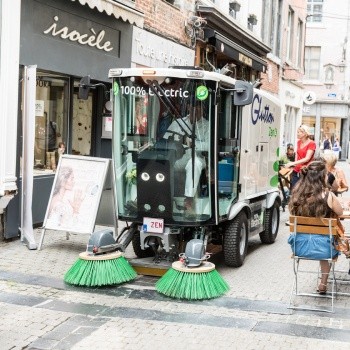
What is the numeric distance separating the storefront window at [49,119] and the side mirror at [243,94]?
3.81 meters

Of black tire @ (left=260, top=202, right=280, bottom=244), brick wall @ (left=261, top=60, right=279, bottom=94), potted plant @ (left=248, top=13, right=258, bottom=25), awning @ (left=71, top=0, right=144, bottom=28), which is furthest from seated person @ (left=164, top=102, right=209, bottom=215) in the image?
brick wall @ (left=261, top=60, right=279, bottom=94)

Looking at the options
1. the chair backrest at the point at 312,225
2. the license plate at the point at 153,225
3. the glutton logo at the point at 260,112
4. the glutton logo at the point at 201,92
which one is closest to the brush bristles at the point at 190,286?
the license plate at the point at 153,225

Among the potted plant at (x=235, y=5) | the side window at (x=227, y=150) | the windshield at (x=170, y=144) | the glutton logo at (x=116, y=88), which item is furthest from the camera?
the potted plant at (x=235, y=5)

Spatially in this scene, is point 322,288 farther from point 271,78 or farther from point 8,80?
point 271,78

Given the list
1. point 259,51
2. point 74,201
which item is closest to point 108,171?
point 74,201

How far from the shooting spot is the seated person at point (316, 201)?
652 centimetres

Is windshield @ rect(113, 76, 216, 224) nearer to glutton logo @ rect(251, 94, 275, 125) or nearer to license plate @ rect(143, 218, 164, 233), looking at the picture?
license plate @ rect(143, 218, 164, 233)

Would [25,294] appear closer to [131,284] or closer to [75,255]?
[131,284]

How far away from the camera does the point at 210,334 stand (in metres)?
5.50

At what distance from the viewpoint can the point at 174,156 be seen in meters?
7.13

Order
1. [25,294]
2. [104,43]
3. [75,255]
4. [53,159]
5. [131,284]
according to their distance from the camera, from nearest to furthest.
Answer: [25,294]
[131,284]
[75,255]
[53,159]
[104,43]

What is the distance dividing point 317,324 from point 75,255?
362 centimetres

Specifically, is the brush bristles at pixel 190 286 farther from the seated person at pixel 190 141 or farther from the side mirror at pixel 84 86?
the side mirror at pixel 84 86

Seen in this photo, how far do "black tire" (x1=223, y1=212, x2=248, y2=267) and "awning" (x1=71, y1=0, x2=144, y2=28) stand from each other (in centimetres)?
405
